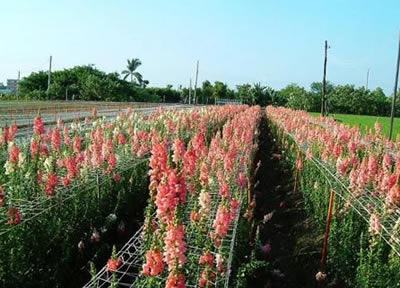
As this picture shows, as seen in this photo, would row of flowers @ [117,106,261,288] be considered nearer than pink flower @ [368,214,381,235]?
Yes

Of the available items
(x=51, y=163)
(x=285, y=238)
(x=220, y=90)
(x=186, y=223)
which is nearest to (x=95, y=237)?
(x=51, y=163)

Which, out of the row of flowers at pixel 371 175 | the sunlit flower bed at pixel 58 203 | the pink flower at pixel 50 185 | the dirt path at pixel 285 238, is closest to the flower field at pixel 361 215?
the row of flowers at pixel 371 175

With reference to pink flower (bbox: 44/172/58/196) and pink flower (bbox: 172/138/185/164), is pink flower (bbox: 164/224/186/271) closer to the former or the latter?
pink flower (bbox: 172/138/185/164)

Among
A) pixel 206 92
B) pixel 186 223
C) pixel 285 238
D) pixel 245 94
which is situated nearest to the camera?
pixel 186 223

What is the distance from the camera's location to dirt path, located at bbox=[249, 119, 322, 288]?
21.8 feet

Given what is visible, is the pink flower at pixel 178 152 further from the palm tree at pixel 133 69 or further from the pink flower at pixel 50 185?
the palm tree at pixel 133 69

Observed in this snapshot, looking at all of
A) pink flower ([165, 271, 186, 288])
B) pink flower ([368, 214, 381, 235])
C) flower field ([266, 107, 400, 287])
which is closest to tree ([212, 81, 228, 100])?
flower field ([266, 107, 400, 287])

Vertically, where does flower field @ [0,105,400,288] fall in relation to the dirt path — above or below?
above

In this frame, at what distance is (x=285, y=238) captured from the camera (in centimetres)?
848

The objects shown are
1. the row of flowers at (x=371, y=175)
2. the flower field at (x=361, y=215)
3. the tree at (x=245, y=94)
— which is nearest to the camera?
the flower field at (x=361, y=215)

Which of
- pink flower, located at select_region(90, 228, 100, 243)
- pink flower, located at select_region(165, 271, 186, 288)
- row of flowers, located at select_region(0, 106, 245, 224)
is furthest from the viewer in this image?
pink flower, located at select_region(90, 228, 100, 243)

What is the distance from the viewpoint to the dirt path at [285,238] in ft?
21.8

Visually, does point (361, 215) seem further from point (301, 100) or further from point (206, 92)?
point (206, 92)

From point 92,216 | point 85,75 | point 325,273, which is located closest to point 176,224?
point 92,216
